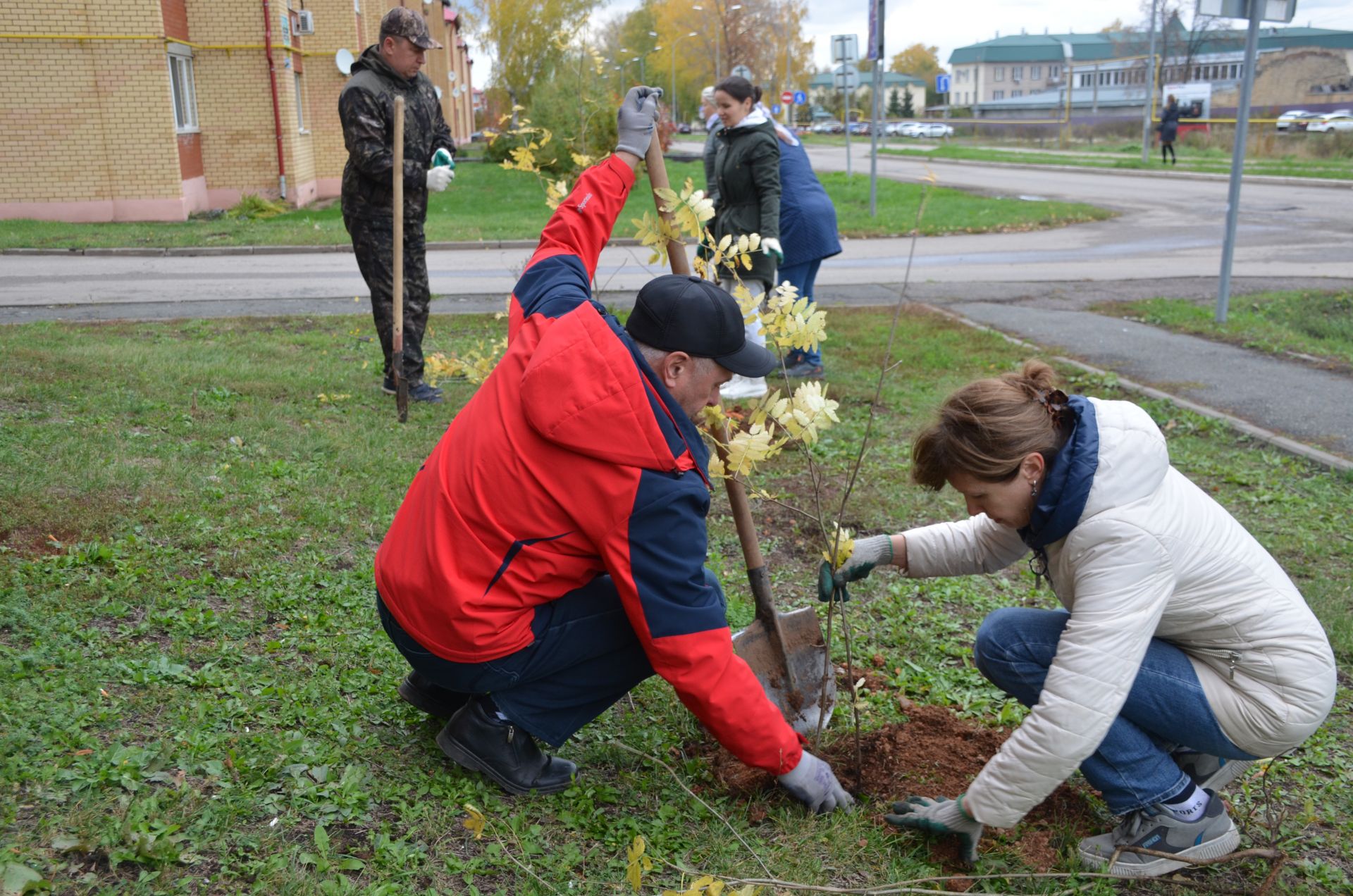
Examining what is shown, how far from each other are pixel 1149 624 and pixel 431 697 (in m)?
1.77

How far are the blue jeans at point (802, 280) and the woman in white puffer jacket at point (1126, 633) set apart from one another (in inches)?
176

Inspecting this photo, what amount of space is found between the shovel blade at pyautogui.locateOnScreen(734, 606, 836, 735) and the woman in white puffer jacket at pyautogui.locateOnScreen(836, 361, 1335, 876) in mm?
572

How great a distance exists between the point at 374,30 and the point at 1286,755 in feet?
83.9

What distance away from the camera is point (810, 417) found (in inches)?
99.7

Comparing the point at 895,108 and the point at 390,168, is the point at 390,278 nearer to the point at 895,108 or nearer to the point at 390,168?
the point at 390,168

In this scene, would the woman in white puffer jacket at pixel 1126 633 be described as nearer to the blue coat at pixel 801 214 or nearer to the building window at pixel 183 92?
the blue coat at pixel 801 214

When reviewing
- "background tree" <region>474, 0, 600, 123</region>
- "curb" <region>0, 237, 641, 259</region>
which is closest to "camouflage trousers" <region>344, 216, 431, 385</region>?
"curb" <region>0, 237, 641, 259</region>

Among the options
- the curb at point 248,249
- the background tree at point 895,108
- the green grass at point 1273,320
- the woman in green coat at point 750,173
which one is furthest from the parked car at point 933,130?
the woman in green coat at point 750,173

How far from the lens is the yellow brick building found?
51.2 feet

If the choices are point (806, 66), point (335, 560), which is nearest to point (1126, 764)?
→ point (335, 560)

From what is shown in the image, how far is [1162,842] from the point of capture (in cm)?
250

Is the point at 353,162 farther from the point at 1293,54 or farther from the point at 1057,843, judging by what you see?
the point at 1293,54

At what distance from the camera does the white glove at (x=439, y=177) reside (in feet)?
19.6

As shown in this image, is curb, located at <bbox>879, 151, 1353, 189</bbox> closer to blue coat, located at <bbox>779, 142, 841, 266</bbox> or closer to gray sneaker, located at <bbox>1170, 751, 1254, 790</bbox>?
blue coat, located at <bbox>779, 142, 841, 266</bbox>
